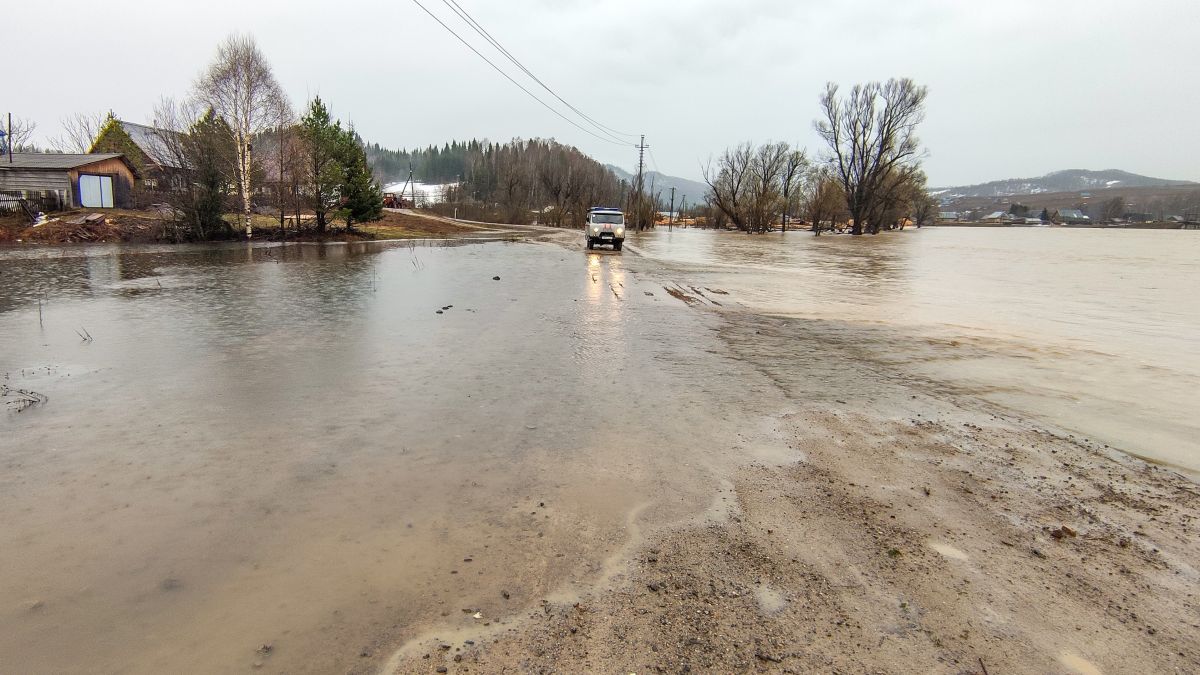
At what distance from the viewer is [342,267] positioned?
2050 centimetres

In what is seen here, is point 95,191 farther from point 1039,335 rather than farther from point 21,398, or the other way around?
point 1039,335

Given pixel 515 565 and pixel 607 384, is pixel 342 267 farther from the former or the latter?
pixel 515 565

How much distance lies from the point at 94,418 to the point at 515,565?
4.78 m

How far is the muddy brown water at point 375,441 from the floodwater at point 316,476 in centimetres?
2

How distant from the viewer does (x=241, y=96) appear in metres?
32.5

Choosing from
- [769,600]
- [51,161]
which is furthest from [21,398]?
[51,161]

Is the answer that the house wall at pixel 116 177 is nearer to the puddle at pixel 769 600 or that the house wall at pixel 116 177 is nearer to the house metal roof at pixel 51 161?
the house metal roof at pixel 51 161

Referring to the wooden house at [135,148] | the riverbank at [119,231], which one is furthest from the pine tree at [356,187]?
the wooden house at [135,148]

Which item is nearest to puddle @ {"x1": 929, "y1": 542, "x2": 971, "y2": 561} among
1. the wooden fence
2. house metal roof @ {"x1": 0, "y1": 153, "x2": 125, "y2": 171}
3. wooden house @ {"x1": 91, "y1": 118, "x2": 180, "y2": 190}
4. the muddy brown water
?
the muddy brown water

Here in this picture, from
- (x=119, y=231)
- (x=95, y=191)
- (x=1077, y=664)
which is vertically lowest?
(x=1077, y=664)

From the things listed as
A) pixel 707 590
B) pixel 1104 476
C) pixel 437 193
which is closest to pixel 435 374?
pixel 707 590

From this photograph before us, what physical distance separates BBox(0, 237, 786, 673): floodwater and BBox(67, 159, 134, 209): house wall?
3540 centimetres

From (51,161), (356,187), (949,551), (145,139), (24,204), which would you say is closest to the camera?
(949,551)

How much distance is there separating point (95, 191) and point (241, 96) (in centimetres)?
1422
